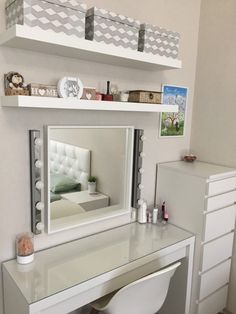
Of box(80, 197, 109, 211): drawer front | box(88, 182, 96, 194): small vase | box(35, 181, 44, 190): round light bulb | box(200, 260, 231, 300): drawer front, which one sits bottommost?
box(200, 260, 231, 300): drawer front

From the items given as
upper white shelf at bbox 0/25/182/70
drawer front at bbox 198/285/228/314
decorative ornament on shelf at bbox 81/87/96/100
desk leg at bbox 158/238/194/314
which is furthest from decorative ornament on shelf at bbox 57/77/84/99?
drawer front at bbox 198/285/228/314

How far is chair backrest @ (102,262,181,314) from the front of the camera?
48.8 inches

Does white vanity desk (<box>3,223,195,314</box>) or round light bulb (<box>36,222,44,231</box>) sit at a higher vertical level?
round light bulb (<box>36,222,44,231</box>)

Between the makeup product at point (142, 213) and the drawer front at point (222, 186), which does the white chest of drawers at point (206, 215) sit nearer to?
the drawer front at point (222, 186)

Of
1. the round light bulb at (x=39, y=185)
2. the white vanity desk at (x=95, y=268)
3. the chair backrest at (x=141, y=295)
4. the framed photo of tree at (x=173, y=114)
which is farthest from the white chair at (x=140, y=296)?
the framed photo of tree at (x=173, y=114)

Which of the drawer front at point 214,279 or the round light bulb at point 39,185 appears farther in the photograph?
the drawer front at point 214,279

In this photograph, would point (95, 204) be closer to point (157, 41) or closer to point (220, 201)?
point (220, 201)

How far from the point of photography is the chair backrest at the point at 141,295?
1.24 meters

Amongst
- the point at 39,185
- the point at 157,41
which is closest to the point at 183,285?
the point at 39,185

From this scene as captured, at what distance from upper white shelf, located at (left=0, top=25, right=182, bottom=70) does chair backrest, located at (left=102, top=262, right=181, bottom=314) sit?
41.8 inches

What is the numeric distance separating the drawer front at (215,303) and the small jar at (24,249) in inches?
46.4

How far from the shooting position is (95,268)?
4.45 feet

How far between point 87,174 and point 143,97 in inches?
21.9

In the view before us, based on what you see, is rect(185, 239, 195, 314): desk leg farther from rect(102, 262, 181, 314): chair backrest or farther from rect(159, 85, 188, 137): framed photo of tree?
rect(159, 85, 188, 137): framed photo of tree
